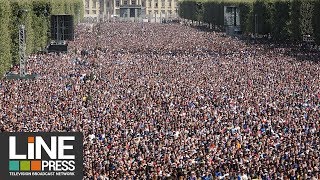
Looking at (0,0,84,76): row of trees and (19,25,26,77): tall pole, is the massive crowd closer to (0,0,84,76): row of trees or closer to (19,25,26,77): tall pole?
(19,25,26,77): tall pole

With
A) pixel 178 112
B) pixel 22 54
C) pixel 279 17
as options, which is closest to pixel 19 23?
pixel 22 54

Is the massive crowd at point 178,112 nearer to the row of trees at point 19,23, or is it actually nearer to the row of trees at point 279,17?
the row of trees at point 19,23

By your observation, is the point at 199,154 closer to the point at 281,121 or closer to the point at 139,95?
the point at 281,121

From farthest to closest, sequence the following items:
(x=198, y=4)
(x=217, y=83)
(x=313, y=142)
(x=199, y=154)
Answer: (x=198, y=4) → (x=217, y=83) → (x=313, y=142) → (x=199, y=154)

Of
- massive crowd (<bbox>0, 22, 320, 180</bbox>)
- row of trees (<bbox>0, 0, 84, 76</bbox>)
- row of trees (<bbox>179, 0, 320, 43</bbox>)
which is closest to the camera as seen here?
massive crowd (<bbox>0, 22, 320, 180</bbox>)

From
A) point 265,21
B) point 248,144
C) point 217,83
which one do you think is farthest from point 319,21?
point 248,144

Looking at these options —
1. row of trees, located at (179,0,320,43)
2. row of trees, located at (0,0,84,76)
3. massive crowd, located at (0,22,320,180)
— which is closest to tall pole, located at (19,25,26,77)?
massive crowd, located at (0,22,320,180)

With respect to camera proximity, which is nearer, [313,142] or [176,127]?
[313,142]

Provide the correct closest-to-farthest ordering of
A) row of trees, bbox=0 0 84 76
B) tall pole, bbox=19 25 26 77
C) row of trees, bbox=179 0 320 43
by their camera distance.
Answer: tall pole, bbox=19 25 26 77 < row of trees, bbox=0 0 84 76 < row of trees, bbox=179 0 320 43

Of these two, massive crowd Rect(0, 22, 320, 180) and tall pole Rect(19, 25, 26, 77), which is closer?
massive crowd Rect(0, 22, 320, 180)
